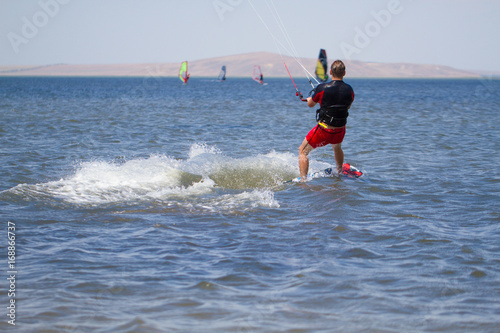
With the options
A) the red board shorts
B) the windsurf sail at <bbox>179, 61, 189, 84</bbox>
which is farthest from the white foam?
the windsurf sail at <bbox>179, 61, 189, 84</bbox>

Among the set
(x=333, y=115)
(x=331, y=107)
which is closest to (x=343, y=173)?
(x=333, y=115)

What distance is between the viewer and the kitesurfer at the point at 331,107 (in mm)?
9117

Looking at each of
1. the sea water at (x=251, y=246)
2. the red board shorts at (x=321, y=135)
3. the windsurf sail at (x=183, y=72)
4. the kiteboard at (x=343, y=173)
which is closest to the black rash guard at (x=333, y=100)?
the red board shorts at (x=321, y=135)

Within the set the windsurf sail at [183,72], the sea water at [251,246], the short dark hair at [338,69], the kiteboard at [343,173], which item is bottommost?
the sea water at [251,246]

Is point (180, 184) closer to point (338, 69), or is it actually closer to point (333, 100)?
point (333, 100)

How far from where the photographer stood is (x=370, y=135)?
1909 centimetres

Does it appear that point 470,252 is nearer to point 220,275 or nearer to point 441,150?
point 220,275

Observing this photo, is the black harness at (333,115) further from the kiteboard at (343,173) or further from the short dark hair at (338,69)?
the kiteboard at (343,173)

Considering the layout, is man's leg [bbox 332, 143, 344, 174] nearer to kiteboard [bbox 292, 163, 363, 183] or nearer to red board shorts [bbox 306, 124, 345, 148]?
kiteboard [bbox 292, 163, 363, 183]

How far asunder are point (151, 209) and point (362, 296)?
4015 mm

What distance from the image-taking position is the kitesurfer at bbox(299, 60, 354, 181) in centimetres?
912

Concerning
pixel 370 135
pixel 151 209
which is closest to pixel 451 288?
pixel 151 209

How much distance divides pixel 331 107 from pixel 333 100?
13cm

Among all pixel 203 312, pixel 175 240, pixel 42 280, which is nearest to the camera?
pixel 203 312
